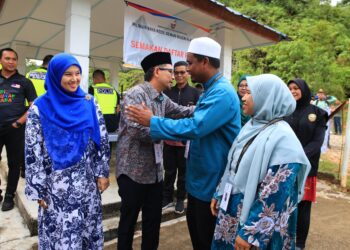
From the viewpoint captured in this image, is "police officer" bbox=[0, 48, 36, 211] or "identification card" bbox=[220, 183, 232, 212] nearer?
"identification card" bbox=[220, 183, 232, 212]

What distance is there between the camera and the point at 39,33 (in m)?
7.06

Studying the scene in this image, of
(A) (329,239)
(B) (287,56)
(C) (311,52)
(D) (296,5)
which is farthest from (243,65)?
(A) (329,239)

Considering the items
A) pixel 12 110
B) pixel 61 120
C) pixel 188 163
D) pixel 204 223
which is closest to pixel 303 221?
pixel 204 223

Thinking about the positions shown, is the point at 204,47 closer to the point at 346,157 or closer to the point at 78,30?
the point at 78,30

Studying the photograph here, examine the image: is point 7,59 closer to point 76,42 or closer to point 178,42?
point 76,42

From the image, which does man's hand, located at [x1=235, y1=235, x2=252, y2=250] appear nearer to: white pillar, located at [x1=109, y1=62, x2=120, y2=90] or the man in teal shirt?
the man in teal shirt

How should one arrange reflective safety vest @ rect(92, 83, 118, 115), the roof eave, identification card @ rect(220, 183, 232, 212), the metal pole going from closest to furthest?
identification card @ rect(220, 183, 232, 212)
the roof eave
reflective safety vest @ rect(92, 83, 118, 115)
the metal pole

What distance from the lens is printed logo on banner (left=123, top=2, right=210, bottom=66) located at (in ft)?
14.2

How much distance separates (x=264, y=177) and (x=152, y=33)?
359 centimetres

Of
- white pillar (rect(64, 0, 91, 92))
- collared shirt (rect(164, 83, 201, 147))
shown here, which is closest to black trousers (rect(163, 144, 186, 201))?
collared shirt (rect(164, 83, 201, 147))

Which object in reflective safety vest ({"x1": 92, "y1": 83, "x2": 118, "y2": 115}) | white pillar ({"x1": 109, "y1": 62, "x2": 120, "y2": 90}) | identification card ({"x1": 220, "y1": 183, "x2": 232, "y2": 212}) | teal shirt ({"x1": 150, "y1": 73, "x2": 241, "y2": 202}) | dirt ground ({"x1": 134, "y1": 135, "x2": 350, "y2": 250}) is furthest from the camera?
white pillar ({"x1": 109, "y1": 62, "x2": 120, "y2": 90})

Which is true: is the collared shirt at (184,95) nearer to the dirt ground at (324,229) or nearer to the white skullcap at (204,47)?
the dirt ground at (324,229)

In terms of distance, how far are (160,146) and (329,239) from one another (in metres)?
2.69

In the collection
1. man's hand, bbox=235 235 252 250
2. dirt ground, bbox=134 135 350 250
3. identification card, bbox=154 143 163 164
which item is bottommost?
dirt ground, bbox=134 135 350 250
